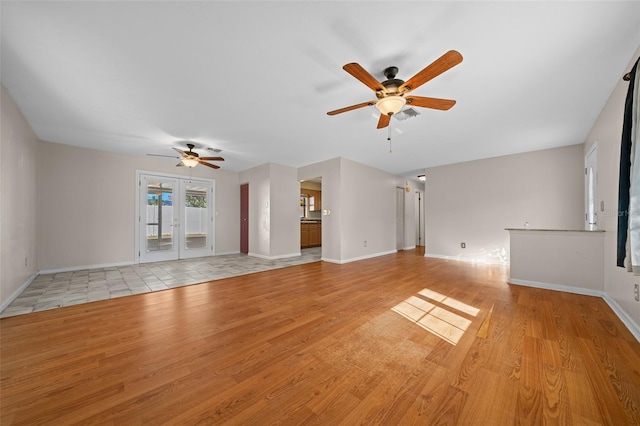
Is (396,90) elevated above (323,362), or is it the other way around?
(396,90)

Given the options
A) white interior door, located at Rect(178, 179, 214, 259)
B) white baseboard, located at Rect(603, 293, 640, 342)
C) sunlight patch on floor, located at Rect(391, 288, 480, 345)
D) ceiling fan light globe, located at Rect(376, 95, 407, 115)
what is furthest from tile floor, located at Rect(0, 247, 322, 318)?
white baseboard, located at Rect(603, 293, 640, 342)

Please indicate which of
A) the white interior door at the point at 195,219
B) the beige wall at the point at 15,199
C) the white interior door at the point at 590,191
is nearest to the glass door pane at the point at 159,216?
the white interior door at the point at 195,219

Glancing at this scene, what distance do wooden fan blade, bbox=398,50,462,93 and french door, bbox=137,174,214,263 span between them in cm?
618

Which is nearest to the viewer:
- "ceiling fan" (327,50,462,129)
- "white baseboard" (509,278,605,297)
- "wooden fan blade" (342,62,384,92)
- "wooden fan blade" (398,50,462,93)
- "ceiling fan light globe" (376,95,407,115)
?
"wooden fan blade" (398,50,462,93)

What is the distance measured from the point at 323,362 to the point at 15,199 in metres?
4.70

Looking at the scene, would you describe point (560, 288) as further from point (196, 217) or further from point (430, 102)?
point (196, 217)

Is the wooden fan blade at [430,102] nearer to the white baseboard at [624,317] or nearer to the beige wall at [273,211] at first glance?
the white baseboard at [624,317]

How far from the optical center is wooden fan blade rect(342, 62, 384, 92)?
1840 mm

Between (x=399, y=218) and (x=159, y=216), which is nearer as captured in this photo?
(x=159, y=216)

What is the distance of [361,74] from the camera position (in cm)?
198

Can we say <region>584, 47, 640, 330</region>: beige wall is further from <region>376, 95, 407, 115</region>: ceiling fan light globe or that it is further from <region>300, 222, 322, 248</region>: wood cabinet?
<region>300, 222, 322, 248</region>: wood cabinet

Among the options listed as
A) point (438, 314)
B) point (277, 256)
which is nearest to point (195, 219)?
point (277, 256)

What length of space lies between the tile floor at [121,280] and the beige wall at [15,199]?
0.72 ft

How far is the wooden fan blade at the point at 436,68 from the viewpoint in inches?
68.5
